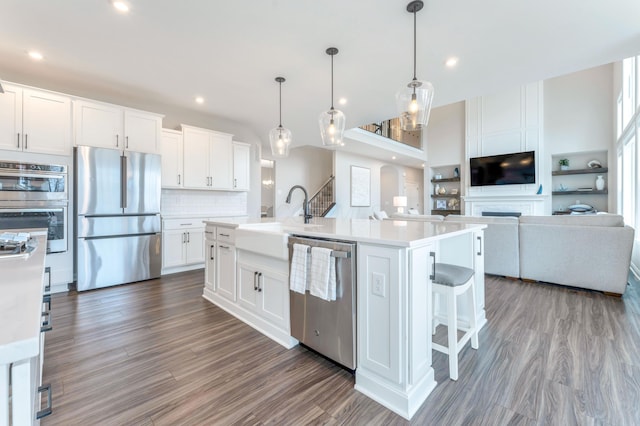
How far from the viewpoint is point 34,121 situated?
3.28 metres

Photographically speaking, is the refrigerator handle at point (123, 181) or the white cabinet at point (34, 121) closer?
the white cabinet at point (34, 121)

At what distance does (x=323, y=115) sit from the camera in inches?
123

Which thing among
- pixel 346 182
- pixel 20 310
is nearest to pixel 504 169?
pixel 346 182

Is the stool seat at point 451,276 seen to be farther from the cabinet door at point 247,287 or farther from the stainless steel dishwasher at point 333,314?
the cabinet door at point 247,287

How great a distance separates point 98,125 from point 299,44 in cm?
290

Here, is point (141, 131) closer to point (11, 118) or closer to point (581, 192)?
point (11, 118)

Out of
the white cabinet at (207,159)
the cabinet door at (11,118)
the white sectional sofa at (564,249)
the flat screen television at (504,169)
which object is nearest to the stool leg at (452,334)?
the white sectional sofa at (564,249)

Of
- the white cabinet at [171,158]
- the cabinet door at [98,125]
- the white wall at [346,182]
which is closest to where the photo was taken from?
the cabinet door at [98,125]

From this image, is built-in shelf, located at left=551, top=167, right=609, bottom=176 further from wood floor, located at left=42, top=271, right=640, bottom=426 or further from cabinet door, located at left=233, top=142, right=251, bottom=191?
cabinet door, located at left=233, top=142, right=251, bottom=191

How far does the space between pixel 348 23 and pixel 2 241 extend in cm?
284

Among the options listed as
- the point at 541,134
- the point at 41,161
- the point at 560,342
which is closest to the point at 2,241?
the point at 41,161

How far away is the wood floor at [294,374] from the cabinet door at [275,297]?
8.2 inches

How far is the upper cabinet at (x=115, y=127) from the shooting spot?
Answer: 358cm

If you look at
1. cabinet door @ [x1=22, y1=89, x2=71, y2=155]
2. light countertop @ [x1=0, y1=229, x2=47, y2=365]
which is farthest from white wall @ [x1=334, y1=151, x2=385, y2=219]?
light countertop @ [x1=0, y1=229, x2=47, y2=365]
